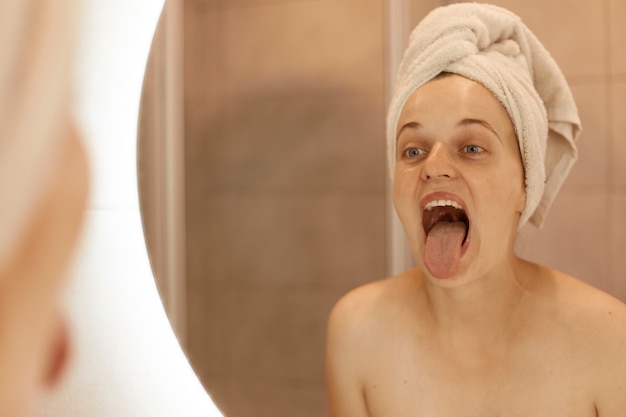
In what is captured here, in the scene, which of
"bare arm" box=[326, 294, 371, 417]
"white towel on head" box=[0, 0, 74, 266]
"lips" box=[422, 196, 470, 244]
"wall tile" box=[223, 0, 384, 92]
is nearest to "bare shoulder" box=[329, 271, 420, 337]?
"bare arm" box=[326, 294, 371, 417]

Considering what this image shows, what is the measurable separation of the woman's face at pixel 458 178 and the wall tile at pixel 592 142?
0.22ft

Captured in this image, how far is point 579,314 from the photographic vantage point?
54cm

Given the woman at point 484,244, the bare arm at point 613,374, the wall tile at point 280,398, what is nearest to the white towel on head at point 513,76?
the woman at point 484,244

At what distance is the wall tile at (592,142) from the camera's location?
0.59 m

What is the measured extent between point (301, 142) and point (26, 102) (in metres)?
0.32

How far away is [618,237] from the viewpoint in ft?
1.89

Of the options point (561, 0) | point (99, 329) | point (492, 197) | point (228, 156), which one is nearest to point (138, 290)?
point (99, 329)

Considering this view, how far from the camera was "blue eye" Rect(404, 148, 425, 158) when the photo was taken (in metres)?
0.56

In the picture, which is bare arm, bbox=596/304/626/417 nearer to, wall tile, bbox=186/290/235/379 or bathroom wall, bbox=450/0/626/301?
bathroom wall, bbox=450/0/626/301

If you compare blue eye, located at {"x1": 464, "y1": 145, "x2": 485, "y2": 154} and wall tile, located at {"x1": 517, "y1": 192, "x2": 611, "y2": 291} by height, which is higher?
blue eye, located at {"x1": 464, "y1": 145, "x2": 485, "y2": 154}

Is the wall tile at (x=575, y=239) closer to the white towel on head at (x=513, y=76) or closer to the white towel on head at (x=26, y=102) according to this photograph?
the white towel on head at (x=513, y=76)

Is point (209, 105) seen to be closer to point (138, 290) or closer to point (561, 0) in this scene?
point (138, 290)

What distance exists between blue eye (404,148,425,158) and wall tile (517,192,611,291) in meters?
0.13

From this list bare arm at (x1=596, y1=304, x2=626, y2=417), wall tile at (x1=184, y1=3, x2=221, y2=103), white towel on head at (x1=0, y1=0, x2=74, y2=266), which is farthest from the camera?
wall tile at (x1=184, y1=3, x2=221, y2=103)
